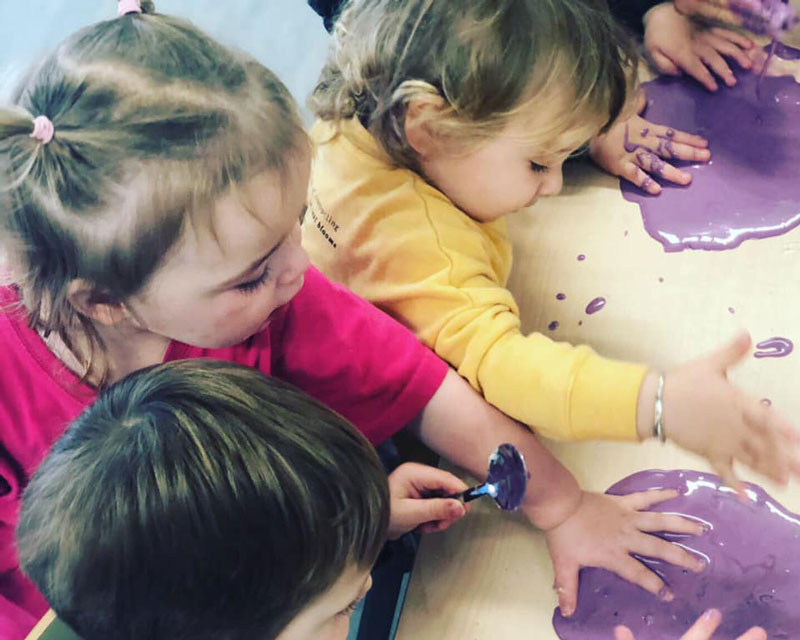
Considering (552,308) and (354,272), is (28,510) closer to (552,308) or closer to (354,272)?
(354,272)

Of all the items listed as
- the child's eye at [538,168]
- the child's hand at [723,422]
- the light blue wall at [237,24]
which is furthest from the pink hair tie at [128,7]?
the light blue wall at [237,24]

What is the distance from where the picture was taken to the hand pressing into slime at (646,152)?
33.4 inches

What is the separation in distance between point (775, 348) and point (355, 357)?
361 mm

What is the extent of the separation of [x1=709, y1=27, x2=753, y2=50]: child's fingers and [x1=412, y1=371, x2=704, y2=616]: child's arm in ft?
1.78

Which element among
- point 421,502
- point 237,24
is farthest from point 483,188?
point 237,24

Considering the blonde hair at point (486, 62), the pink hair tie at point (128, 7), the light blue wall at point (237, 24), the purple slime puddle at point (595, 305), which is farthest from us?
the light blue wall at point (237, 24)

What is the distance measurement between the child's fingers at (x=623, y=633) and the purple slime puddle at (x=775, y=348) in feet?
0.87

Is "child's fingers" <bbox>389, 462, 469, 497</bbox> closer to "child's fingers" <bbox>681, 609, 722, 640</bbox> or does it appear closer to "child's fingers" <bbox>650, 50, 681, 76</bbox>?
"child's fingers" <bbox>681, 609, 722, 640</bbox>

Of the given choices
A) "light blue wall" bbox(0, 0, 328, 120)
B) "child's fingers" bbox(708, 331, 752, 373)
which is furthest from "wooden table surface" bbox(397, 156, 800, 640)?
"light blue wall" bbox(0, 0, 328, 120)

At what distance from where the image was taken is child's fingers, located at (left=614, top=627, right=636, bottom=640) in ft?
1.95

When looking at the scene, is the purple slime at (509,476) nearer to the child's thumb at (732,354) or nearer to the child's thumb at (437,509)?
the child's thumb at (437,509)

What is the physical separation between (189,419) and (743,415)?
0.37 metres

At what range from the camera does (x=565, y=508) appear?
0.65 m

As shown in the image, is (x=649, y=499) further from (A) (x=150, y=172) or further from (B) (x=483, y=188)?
(A) (x=150, y=172)
